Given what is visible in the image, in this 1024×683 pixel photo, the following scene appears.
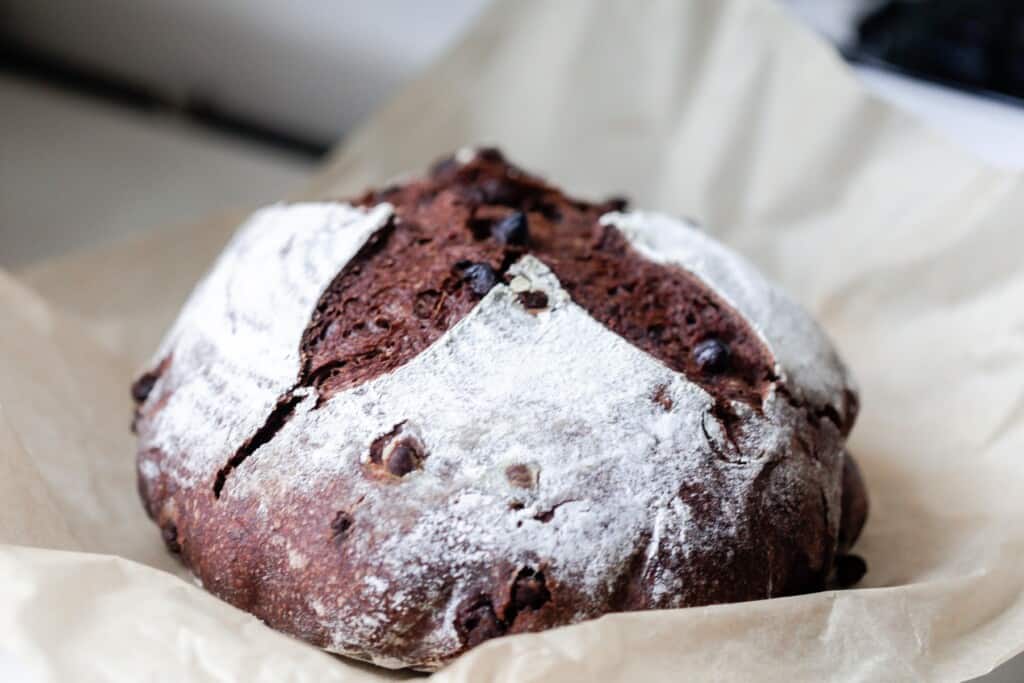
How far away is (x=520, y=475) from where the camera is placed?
116cm

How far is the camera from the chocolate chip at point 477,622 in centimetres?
112

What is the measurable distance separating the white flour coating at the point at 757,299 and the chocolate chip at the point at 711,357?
7 cm

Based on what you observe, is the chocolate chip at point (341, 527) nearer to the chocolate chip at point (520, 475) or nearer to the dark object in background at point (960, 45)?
the chocolate chip at point (520, 475)

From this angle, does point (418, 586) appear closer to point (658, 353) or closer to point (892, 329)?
point (658, 353)

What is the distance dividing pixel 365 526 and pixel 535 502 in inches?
6.5

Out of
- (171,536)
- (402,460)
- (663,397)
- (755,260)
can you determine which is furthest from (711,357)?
(755,260)

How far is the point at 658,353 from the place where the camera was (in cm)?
131

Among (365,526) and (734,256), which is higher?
(734,256)

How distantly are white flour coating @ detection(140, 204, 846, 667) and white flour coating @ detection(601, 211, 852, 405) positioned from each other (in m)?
0.01

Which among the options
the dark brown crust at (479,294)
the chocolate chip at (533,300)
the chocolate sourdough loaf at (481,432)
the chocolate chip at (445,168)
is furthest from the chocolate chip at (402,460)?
the chocolate chip at (445,168)

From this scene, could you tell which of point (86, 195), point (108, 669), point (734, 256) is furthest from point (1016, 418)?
point (86, 195)

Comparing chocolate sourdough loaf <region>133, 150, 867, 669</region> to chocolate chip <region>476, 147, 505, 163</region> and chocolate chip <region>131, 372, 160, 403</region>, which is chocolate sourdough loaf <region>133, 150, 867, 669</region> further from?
chocolate chip <region>476, 147, 505, 163</region>

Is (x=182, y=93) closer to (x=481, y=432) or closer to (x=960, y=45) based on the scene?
(x=960, y=45)

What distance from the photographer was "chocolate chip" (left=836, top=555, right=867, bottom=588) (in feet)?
4.49
